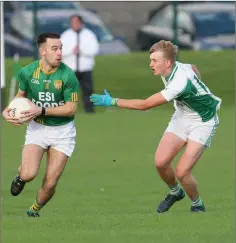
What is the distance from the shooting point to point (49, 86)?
40.2 feet

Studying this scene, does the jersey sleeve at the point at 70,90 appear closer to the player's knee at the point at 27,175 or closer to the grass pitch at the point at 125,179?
the player's knee at the point at 27,175

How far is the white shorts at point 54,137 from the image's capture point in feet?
40.7

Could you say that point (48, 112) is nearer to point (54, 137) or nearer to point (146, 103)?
point (54, 137)

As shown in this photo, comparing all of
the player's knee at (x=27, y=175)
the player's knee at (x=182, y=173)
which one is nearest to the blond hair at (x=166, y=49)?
the player's knee at (x=182, y=173)

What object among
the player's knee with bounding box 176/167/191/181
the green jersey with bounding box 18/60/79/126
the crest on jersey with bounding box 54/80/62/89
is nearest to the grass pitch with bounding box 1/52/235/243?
the player's knee with bounding box 176/167/191/181

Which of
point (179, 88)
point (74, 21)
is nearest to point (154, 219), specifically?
point (179, 88)

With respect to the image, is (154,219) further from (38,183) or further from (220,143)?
(220,143)

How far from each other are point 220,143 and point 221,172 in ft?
12.9

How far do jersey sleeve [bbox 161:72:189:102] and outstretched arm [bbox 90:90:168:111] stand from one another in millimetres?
58

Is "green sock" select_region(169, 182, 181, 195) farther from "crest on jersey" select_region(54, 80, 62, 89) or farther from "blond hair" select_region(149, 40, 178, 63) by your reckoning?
"crest on jersey" select_region(54, 80, 62, 89)

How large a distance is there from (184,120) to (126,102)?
88 centimetres

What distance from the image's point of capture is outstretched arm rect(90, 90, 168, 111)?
11773 mm

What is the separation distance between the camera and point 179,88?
12.0 meters

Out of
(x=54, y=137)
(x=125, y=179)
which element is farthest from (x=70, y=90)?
(x=125, y=179)
